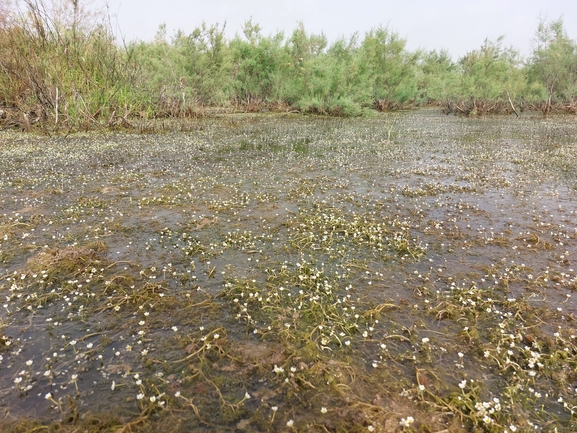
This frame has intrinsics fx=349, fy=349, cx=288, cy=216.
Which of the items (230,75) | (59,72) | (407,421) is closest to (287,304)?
(407,421)

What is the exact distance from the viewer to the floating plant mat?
9.75ft

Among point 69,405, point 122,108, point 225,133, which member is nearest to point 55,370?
point 69,405

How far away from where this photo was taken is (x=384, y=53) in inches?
1294

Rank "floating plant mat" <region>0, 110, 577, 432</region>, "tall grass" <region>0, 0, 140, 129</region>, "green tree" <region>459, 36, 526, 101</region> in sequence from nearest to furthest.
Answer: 1. "floating plant mat" <region>0, 110, 577, 432</region>
2. "tall grass" <region>0, 0, 140, 129</region>
3. "green tree" <region>459, 36, 526, 101</region>

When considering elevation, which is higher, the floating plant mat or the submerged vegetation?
the submerged vegetation

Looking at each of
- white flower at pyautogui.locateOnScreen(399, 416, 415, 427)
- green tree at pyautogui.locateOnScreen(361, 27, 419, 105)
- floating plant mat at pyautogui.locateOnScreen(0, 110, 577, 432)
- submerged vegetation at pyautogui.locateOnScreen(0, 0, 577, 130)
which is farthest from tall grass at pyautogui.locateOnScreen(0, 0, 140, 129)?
green tree at pyautogui.locateOnScreen(361, 27, 419, 105)

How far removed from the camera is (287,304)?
4.38 metres

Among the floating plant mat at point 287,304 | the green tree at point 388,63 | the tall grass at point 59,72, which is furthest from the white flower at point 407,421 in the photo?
the green tree at point 388,63

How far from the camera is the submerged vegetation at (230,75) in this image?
16.0m

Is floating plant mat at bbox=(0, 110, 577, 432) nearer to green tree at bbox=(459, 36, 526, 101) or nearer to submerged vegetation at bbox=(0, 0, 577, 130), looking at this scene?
submerged vegetation at bbox=(0, 0, 577, 130)

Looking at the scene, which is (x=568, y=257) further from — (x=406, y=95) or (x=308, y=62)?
(x=406, y=95)

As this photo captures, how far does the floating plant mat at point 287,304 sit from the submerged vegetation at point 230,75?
9200 mm

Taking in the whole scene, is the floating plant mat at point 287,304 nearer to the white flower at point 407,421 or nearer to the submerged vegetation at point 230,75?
the white flower at point 407,421

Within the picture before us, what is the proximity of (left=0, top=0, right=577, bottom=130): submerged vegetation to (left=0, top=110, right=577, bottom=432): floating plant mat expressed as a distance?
9200 mm
